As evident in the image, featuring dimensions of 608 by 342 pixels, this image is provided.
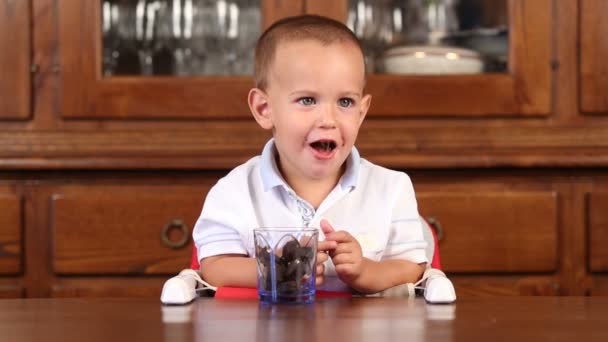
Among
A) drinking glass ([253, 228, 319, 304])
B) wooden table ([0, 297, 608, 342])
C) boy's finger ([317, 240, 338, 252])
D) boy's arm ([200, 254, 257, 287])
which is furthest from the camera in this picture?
boy's arm ([200, 254, 257, 287])

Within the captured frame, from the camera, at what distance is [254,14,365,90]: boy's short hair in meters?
1.19

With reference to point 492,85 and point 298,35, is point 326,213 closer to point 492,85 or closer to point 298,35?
point 298,35

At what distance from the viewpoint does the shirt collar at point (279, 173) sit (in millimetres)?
1201

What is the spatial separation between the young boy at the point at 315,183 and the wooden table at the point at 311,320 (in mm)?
250

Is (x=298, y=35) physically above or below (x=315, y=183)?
above

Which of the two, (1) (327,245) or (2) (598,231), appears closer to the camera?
(1) (327,245)

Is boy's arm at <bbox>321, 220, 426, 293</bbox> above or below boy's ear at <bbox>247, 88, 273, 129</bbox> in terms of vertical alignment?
below

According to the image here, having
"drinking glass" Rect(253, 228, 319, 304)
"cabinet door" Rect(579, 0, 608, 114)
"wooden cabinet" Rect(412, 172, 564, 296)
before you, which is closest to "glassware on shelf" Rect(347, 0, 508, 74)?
"cabinet door" Rect(579, 0, 608, 114)

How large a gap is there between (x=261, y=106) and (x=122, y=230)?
2.40ft

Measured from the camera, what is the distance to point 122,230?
191 cm

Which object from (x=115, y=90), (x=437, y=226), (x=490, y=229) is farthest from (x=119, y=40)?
(x=490, y=229)

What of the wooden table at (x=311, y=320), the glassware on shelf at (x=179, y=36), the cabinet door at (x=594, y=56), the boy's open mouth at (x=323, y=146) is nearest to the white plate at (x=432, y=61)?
the cabinet door at (x=594, y=56)

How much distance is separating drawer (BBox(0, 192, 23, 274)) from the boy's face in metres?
0.91

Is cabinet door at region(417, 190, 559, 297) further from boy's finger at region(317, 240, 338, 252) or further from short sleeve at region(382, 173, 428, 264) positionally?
boy's finger at region(317, 240, 338, 252)
